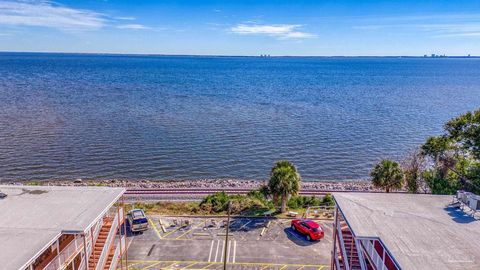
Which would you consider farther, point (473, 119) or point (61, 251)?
point (473, 119)

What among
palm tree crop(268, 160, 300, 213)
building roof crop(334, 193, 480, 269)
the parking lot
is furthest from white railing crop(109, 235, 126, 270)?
palm tree crop(268, 160, 300, 213)

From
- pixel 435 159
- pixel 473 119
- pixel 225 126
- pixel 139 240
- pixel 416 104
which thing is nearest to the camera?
pixel 139 240

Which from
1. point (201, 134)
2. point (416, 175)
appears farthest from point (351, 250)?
point (201, 134)

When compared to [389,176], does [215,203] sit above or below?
below

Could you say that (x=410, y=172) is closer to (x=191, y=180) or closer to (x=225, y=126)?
(x=191, y=180)

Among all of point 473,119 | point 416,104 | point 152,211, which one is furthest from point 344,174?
point 416,104

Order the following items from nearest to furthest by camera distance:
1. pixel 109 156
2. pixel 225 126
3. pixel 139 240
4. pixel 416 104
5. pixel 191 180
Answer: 1. pixel 139 240
2. pixel 191 180
3. pixel 109 156
4. pixel 225 126
5. pixel 416 104

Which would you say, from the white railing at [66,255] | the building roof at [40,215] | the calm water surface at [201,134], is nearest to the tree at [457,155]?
the calm water surface at [201,134]

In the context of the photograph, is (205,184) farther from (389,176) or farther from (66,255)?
(66,255)
